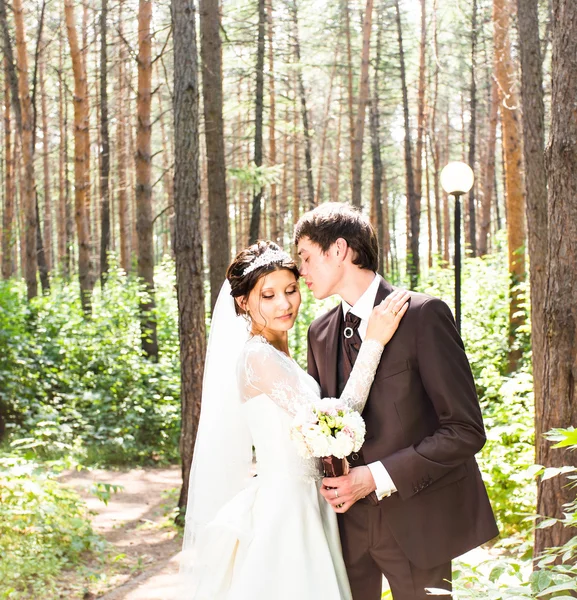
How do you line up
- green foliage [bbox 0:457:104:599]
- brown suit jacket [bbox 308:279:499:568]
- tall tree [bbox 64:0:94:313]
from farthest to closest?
tall tree [bbox 64:0:94:313], green foliage [bbox 0:457:104:599], brown suit jacket [bbox 308:279:499:568]

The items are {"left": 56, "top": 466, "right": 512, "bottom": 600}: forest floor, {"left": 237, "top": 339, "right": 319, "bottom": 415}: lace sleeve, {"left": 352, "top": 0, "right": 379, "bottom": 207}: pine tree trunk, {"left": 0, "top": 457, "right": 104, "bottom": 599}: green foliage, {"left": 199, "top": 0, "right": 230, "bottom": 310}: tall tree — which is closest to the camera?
{"left": 237, "top": 339, "right": 319, "bottom": 415}: lace sleeve

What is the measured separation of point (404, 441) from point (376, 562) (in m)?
0.59

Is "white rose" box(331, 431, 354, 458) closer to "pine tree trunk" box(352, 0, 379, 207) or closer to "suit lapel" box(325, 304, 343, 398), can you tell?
"suit lapel" box(325, 304, 343, 398)

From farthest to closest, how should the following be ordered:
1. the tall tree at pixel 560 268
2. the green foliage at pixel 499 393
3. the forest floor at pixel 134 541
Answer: the green foliage at pixel 499 393 < the forest floor at pixel 134 541 < the tall tree at pixel 560 268

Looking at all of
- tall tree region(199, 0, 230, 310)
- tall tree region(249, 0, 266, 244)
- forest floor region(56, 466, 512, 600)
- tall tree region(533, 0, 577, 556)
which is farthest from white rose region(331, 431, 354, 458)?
tall tree region(249, 0, 266, 244)

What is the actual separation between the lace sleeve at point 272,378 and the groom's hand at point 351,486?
1.33 ft

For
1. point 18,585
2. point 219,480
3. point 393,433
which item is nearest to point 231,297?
point 219,480

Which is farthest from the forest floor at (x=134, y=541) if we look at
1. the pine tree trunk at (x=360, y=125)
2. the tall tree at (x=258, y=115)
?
the pine tree trunk at (x=360, y=125)

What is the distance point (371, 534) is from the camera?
3008mm

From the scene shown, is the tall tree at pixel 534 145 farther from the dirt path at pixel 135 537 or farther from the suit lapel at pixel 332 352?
the suit lapel at pixel 332 352

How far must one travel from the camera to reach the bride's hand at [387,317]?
2.89 meters

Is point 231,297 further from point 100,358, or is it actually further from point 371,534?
point 100,358

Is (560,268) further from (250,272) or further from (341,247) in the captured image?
(250,272)

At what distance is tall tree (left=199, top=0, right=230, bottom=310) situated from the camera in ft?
32.1
